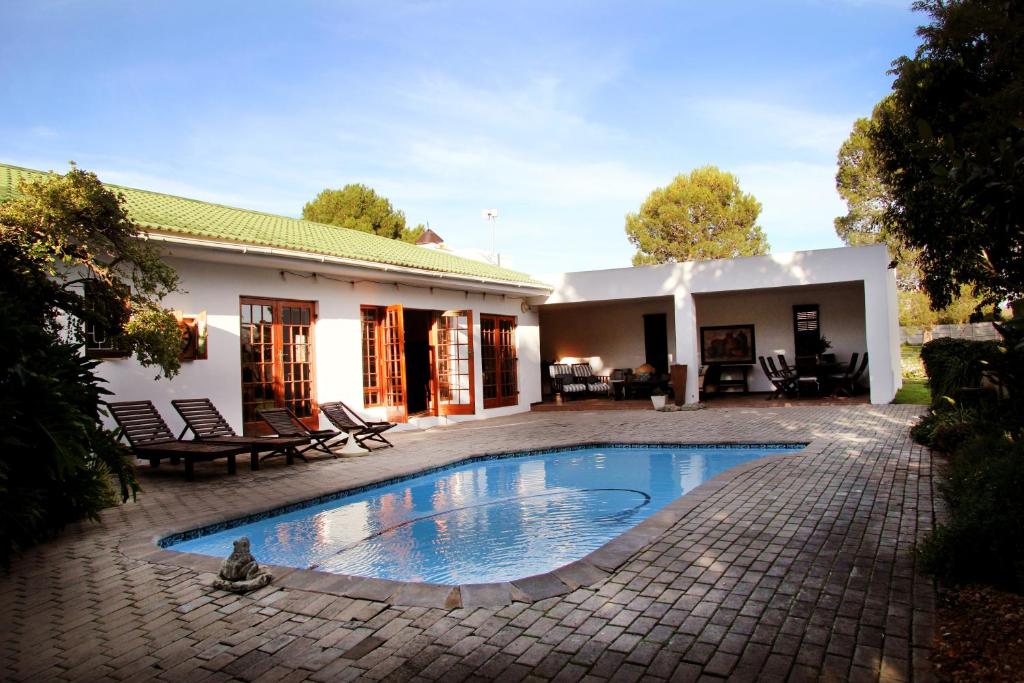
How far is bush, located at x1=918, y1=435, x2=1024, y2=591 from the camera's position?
11.3ft

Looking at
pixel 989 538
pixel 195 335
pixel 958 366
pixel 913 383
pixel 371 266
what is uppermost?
pixel 371 266

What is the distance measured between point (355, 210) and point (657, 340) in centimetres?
1774

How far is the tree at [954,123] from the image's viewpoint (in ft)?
15.2

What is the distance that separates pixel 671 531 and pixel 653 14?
1120cm

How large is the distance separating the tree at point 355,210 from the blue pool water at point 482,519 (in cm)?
2433

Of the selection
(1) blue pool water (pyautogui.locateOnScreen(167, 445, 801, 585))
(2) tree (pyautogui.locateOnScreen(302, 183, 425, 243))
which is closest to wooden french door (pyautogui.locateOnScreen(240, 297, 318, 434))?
(1) blue pool water (pyautogui.locateOnScreen(167, 445, 801, 585))

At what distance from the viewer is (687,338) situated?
16.4 metres

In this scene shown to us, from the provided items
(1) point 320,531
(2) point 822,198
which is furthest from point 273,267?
(2) point 822,198

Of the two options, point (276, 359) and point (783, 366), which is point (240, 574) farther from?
point (783, 366)

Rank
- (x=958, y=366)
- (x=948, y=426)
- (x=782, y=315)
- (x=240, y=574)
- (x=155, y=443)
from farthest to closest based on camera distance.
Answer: (x=782, y=315), (x=958, y=366), (x=155, y=443), (x=948, y=426), (x=240, y=574)

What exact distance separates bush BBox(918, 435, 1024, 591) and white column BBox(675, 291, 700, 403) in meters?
12.1

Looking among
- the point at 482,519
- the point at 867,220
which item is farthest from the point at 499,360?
the point at 867,220

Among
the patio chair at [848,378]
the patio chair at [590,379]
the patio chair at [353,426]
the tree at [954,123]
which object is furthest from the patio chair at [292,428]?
the patio chair at [848,378]

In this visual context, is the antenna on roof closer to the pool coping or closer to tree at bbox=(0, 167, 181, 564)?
tree at bbox=(0, 167, 181, 564)
